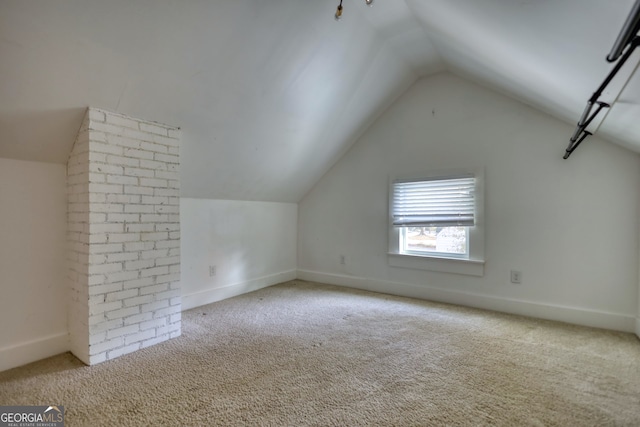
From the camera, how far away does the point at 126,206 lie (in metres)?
2.43

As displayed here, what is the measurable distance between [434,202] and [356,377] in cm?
244

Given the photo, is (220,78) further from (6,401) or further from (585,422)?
(585,422)

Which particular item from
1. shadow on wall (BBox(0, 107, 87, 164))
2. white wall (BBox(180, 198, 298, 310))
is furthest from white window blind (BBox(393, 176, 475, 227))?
shadow on wall (BBox(0, 107, 87, 164))

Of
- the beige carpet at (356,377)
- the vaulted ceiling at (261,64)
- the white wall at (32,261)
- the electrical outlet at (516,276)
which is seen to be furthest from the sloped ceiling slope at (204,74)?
the electrical outlet at (516,276)

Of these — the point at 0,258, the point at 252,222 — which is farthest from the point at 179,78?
the point at 252,222

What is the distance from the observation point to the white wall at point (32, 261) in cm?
220

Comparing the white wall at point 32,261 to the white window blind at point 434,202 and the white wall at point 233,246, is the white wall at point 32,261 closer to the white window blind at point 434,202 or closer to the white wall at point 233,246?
the white wall at point 233,246

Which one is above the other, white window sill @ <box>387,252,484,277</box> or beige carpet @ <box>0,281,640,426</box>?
white window sill @ <box>387,252,484,277</box>

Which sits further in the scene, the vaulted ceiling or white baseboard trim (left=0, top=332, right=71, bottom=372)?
white baseboard trim (left=0, top=332, right=71, bottom=372)

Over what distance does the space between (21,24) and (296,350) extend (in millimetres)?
2631

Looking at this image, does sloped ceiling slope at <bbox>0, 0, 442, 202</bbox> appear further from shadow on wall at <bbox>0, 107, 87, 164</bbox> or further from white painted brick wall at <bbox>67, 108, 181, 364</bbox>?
white painted brick wall at <bbox>67, 108, 181, 364</bbox>

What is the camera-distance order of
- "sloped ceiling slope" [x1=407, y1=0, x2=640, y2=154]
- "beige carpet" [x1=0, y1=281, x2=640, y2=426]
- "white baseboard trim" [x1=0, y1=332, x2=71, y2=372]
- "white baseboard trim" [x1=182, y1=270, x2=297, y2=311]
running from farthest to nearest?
1. "white baseboard trim" [x1=182, y1=270, x2=297, y2=311]
2. "white baseboard trim" [x1=0, y1=332, x2=71, y2=372]
3. "beige carpet" [x1=0, y1=281, x2=640, y2=426]
4. "sloped ceiling slope" [x1=407, y1=0, x2=640, y2=154]

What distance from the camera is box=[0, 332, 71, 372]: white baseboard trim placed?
2174 millimetres

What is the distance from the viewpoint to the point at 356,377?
206 cm
